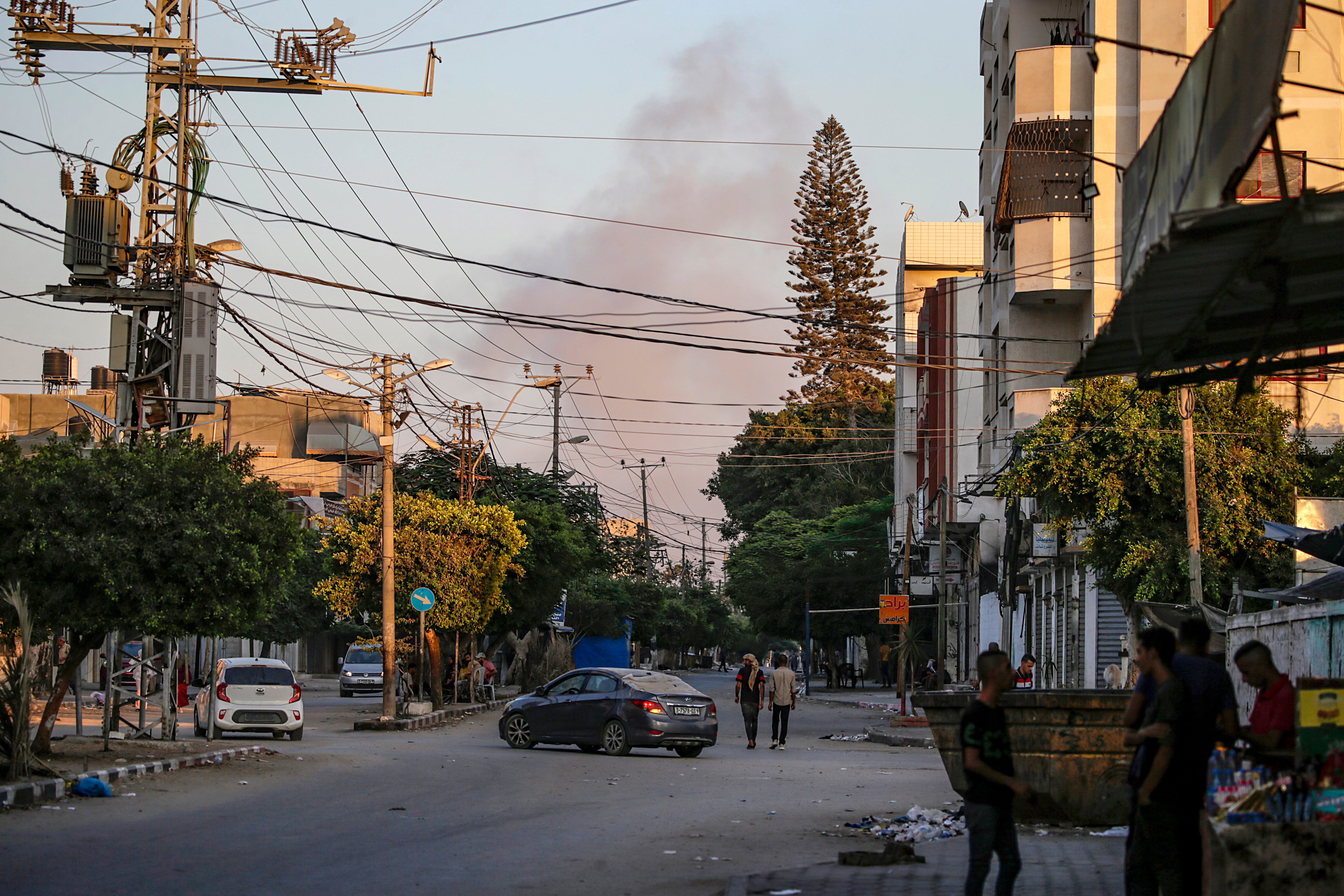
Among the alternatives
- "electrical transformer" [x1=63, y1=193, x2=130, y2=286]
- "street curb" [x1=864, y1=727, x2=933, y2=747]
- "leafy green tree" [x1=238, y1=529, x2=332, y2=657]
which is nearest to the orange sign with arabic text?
"street curb" [x1=864, y1=727, x2=933, y2=747]

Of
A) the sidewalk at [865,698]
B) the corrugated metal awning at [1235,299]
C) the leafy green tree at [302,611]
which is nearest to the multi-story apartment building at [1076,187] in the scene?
the sidewalk at [865,698]

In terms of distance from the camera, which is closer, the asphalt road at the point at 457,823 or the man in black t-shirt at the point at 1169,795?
the man in black t-shirt at the point at 1169,795

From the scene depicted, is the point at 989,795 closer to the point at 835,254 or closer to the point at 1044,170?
the point at 1044,170

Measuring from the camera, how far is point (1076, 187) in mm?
33531

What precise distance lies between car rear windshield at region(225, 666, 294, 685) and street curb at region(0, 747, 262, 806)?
11.5 ft

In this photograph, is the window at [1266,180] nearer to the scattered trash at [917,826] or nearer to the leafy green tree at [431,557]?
the scattered trash at [917,826]

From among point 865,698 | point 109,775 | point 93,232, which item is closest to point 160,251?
point 93,232

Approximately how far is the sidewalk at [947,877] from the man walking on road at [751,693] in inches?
613

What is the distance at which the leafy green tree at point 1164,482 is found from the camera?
76.6 ft

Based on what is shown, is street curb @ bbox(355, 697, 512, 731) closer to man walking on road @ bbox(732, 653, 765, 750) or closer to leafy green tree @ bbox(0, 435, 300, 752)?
man walking on road @ bbox(732, 653, 765, 750)

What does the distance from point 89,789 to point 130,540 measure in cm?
361

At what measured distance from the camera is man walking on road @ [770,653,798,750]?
2648cm

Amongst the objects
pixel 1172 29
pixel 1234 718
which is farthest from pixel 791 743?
pixel 1234 718

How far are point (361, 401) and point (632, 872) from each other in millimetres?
22671
